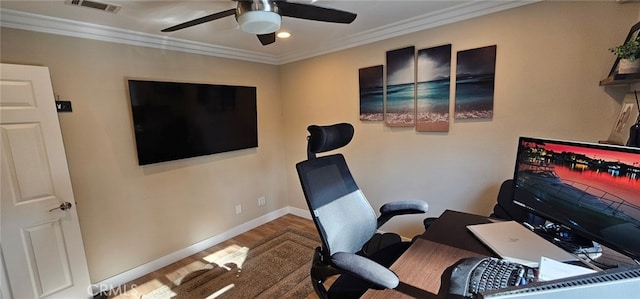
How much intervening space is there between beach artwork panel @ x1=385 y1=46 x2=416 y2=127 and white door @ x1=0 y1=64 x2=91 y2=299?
2825mm

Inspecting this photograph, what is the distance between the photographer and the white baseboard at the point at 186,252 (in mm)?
2352

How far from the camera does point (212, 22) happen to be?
85.6 inches

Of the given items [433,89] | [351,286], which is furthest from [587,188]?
[433,89]

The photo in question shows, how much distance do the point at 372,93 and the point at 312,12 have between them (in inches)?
55.0

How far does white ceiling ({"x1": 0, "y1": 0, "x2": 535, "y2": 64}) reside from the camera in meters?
1.81

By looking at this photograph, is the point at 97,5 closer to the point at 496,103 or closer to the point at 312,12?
the point at 312,12

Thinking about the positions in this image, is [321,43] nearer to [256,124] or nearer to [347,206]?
[256,124]

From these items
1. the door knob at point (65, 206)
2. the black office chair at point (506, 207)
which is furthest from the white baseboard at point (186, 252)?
the black office chair at point (506, 207)

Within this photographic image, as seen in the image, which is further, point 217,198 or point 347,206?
point 217,198

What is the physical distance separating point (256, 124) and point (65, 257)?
84.6 inches

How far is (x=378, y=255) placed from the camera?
1558mm

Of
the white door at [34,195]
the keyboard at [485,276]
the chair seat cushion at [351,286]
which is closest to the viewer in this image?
the keyboard at [485,276]

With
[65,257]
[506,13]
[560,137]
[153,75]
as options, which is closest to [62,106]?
[153,75]

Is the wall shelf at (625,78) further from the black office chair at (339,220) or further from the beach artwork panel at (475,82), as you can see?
the black office chair at (339,220)
